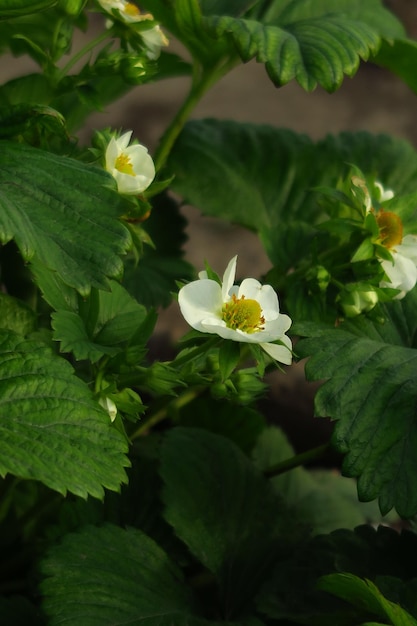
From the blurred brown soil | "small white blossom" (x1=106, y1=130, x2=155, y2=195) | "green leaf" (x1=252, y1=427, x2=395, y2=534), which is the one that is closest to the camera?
"small white blossom" (x1=106, y1=130, x2=155, y2=195)

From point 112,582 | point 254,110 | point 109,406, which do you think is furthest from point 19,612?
point 254,110

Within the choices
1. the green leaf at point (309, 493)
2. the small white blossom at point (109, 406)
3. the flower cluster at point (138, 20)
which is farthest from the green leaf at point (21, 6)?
the green leaf at point (309, 493)

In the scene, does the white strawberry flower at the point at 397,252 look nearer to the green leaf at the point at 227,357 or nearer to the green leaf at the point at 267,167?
the green leaf at the point at 227,357

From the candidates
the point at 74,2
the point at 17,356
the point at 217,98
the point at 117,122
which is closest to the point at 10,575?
the point at 17,356

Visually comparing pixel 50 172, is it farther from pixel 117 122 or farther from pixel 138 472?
pixel 117 122

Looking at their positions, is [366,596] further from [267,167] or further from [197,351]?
[267,167]

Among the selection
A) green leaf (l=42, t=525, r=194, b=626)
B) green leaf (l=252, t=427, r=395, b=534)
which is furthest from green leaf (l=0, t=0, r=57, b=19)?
green leaf (l=252, t=427, r=395, b=534)

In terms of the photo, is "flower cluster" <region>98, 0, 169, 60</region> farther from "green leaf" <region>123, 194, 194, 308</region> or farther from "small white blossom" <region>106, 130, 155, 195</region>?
"green leaf" <region>123, 194, 194, 308</region>
